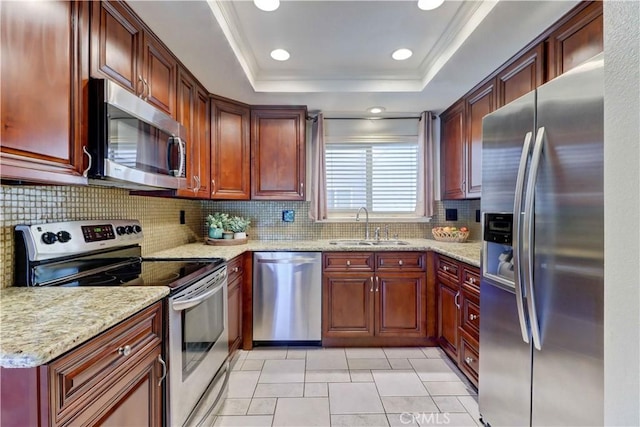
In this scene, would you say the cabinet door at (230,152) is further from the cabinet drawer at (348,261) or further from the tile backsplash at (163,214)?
the cabinet drawer at (348,261)

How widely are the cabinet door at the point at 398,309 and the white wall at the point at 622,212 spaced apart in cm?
205

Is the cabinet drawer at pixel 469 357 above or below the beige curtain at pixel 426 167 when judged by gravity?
below

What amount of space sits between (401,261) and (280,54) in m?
1.96

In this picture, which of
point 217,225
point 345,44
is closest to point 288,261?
point 217,225

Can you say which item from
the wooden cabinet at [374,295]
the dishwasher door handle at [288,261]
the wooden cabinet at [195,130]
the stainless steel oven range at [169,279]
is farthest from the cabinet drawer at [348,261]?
the wooden cabinet at [195,130]

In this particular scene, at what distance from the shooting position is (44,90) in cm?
102

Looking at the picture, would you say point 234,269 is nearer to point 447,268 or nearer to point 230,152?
point 230,152

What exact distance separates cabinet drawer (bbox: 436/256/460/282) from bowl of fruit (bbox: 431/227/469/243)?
0.47 meters

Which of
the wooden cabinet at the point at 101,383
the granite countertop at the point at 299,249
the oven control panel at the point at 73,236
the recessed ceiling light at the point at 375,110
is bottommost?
the wooden cabinet at the point at 101,383

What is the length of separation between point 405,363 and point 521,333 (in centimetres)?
127

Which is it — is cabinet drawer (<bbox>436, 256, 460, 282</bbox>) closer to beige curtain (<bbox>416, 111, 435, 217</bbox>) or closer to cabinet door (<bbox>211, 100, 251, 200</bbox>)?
beige curtain (<bbox>416, 111, 435, 217</bbox>)

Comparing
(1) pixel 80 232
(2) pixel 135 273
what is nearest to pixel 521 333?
(2) pixel 135 273

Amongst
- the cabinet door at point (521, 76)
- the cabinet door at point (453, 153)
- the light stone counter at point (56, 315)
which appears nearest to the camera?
the light stone counter at point (56, 315)

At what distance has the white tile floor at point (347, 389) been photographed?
1.74 meters
